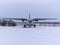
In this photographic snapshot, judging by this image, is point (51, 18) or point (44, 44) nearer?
point (44, 44)

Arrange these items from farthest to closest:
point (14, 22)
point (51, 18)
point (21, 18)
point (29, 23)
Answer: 1. point (14, 22)
2. point (51, 18)
3. point (21, 18)
4. point (29, 23)

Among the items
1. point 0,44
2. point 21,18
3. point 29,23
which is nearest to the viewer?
point 0,44

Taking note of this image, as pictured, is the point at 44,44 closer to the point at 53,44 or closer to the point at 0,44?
the point at 53,44

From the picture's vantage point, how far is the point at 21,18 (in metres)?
24.9

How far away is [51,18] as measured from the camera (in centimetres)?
2780

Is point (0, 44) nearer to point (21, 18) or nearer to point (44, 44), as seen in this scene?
point (44, 44)

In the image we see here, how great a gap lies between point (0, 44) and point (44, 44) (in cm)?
135

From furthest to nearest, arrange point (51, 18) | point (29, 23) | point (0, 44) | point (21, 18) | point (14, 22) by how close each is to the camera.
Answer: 1. point (14, 22)
2. point (51, 18)
3. point (21, 18)
4. point (29, 23)
5. point (0, 44)

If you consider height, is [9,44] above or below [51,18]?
above

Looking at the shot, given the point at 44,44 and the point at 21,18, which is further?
the point at 21,18

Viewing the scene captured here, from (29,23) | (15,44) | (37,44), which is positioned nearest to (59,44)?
(37,44)

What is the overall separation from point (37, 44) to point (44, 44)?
0.72 feet

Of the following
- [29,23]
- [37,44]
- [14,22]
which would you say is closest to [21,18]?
[29,23]

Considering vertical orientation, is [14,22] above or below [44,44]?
below
